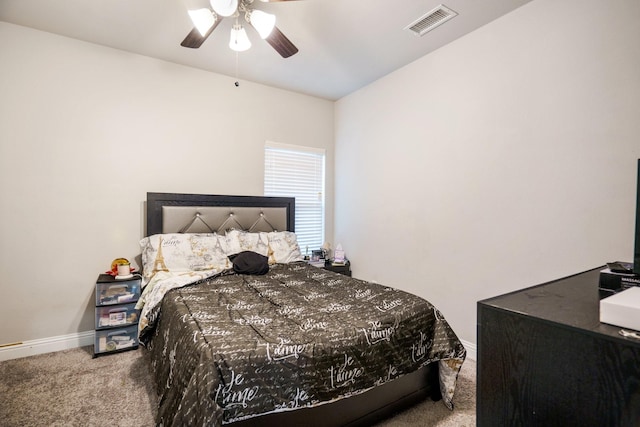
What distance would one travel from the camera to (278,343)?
138cm

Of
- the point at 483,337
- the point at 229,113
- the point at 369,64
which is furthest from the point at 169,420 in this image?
the point at 369,64

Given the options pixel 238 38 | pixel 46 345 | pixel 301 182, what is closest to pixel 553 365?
pixel 238 38

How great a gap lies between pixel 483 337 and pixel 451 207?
6.47ft

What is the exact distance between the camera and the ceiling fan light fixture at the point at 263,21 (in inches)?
77.0

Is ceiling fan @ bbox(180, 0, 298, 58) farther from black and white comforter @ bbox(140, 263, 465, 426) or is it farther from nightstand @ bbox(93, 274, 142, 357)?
nightstand @ bbox(93, 274, 142, 357)

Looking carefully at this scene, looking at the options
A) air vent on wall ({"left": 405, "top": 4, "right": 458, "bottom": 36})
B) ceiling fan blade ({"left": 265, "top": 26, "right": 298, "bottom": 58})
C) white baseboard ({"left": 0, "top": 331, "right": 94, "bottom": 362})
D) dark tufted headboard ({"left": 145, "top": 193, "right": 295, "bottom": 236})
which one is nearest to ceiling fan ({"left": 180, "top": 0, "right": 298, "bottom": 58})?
ceiling fan blade ({"left": 265, "top": 26, "right": 298, "bottom": 58})

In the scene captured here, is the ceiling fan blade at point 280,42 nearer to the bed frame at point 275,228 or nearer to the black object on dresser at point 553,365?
the bed frame at point 275,228

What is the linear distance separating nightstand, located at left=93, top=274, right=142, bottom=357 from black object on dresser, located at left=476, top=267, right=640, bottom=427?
2766mm

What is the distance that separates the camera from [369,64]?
3176mm

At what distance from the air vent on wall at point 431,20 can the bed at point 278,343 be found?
217cm

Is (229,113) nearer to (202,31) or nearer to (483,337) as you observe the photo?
(202,31)

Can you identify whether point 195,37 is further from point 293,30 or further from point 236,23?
point 293,30

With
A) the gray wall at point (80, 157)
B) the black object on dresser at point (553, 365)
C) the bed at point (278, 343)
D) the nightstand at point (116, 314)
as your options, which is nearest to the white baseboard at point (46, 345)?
the gray wall at point (80, 157)

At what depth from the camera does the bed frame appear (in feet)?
4.88
